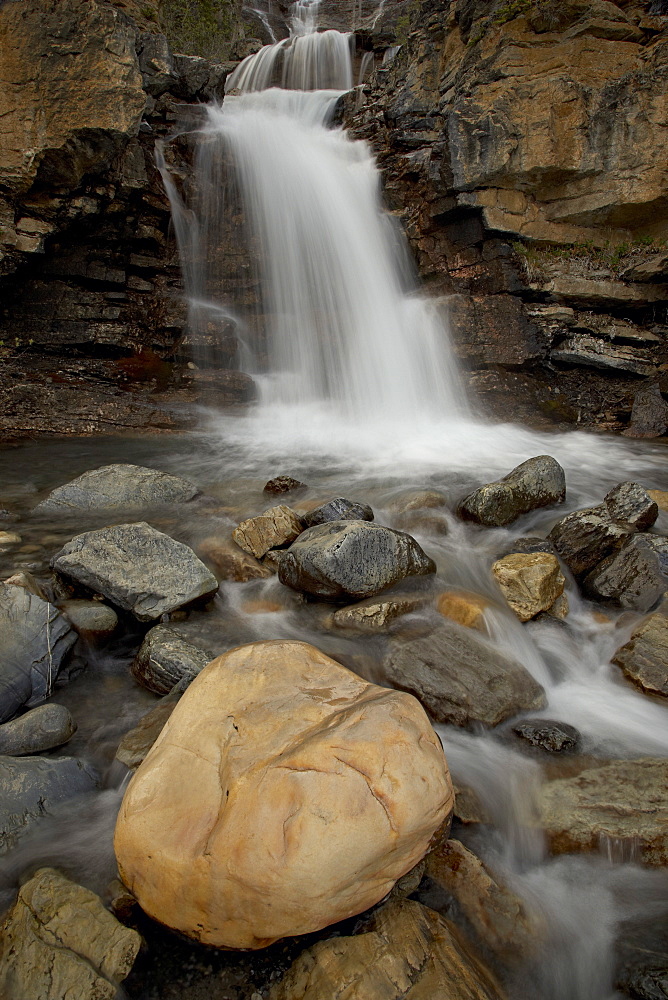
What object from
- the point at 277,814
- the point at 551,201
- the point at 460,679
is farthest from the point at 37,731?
the point at 551,201

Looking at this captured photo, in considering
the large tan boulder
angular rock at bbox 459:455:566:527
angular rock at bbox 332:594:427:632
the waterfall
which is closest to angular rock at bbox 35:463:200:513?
angular rock at bbox 332:594:427:632

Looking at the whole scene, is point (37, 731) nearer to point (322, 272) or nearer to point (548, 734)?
point (548, 734)

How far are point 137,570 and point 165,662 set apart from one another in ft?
3.28

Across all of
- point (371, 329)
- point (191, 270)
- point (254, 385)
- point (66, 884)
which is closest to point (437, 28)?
point (371, 329)

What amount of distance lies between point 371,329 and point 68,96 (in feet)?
23.7

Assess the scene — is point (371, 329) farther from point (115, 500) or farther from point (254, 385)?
point (115, 500)

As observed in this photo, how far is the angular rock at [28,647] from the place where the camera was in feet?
10.3

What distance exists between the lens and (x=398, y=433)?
10.2 m

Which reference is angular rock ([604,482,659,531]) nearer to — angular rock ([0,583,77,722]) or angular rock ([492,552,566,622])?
angular rock ([492,552,566,622])

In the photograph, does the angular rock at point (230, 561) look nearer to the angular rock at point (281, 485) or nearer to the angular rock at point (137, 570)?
the angular rock at point (137, 570)

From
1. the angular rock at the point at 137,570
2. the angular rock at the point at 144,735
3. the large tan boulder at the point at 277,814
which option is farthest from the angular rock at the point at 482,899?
the angular rock at the point at 137,570

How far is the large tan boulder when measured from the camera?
5.82 feet

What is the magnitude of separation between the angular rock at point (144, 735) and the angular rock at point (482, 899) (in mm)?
1569

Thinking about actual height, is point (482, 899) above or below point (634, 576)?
below
